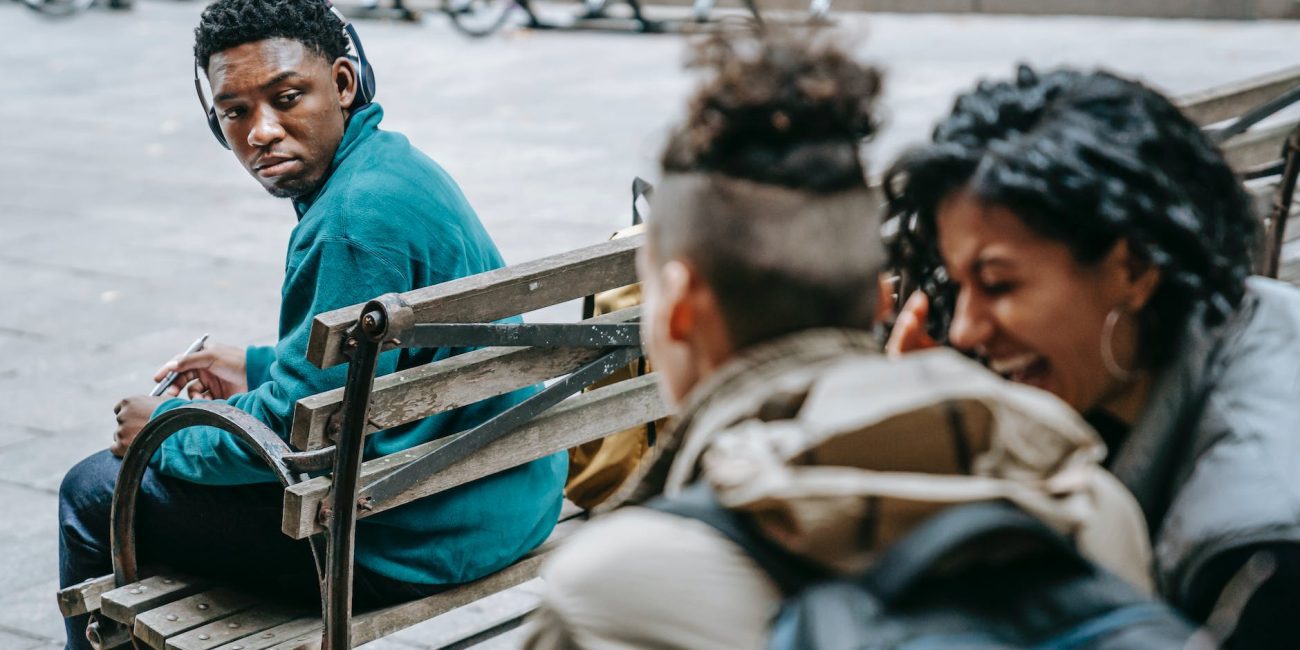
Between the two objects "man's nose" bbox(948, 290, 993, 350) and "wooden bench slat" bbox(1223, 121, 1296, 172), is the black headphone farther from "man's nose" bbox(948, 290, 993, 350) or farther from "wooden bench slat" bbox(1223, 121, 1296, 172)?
"wooden bench slat" bbox(1223, 121, 1296, 172)

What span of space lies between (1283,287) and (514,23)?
13.4 m

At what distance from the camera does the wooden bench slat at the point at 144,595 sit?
3062mm

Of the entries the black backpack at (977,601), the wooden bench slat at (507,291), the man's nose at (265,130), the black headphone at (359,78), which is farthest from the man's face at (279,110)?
the black backpack at (977,601)

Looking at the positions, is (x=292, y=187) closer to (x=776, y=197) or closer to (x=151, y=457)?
(x=151, y=457)

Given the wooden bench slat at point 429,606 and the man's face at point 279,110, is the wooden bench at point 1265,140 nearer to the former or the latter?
the wooden bench slat at point 429,606

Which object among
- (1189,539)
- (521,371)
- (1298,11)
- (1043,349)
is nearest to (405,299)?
(521,371)

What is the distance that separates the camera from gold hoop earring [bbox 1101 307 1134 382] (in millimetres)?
1985

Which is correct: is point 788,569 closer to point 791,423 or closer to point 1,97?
point 791,423

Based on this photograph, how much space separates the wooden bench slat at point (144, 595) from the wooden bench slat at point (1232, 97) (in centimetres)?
295

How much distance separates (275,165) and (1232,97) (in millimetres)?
2902

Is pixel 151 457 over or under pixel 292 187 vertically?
under

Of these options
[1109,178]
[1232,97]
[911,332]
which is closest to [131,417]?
[911,332]

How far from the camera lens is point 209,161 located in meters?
9.98

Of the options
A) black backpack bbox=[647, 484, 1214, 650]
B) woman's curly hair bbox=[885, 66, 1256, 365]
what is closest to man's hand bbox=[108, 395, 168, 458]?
woman's curly hair bbox=[885, 66, 1256, 365]
